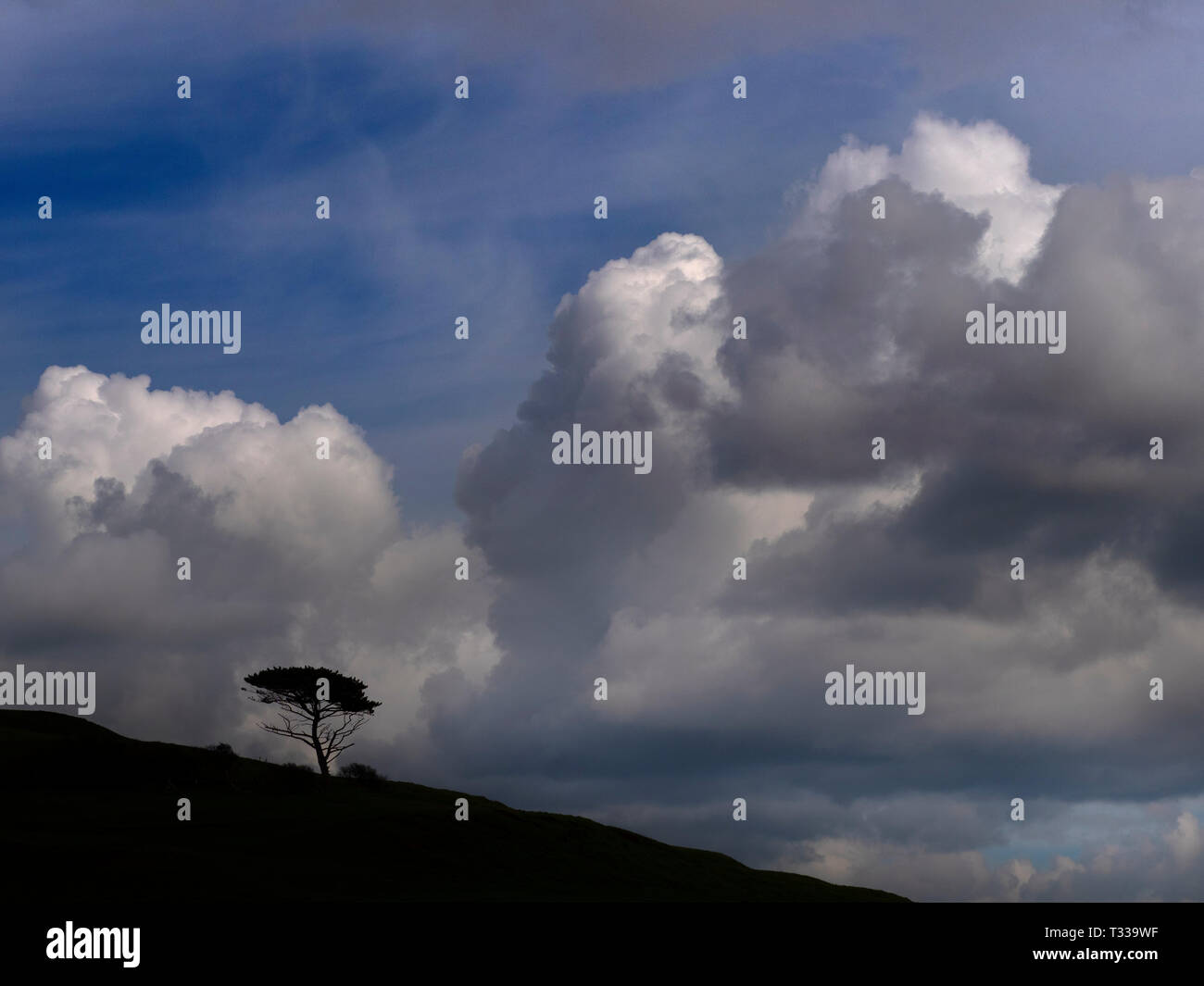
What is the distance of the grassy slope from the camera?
6306 centimetres

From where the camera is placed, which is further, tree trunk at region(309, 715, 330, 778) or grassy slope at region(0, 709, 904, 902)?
tree trunk at region(309, 715, 330, 778)

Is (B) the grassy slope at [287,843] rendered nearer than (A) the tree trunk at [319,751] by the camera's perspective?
Yes

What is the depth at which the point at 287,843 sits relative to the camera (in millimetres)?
74000

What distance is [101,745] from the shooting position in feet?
336

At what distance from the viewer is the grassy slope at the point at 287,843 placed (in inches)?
2483
